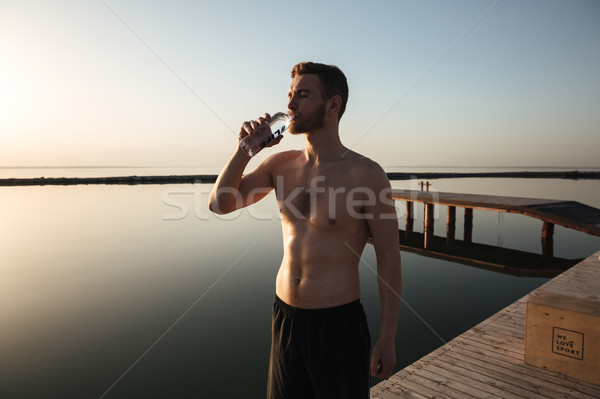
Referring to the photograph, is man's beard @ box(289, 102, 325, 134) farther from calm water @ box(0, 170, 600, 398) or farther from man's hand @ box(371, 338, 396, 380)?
calm water @ box(0, 170, 600, 398)

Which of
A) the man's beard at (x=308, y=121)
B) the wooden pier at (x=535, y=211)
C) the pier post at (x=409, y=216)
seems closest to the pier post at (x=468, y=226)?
the wooden pier at (x=535, y=211)

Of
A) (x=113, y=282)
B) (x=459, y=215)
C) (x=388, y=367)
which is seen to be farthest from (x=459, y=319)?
(x=459, y=215)

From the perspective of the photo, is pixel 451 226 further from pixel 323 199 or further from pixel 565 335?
pixel 323 199

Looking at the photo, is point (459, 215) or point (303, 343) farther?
point (459, 215)

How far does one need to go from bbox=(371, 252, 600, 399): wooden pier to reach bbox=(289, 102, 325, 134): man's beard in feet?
9.84

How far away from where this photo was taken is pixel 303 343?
6.09 feet

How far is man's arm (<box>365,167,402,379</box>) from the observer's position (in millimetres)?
1788

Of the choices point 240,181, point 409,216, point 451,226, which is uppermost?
point 240,181

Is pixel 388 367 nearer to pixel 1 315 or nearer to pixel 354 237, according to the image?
pixel 354 237

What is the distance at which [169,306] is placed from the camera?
9.14 metres

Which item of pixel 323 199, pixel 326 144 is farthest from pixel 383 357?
pixel 326 144

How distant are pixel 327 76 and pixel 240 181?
830 mm

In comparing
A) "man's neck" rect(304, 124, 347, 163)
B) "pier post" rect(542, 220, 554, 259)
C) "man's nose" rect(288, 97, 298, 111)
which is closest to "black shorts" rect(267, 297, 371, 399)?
"man's neck" rect(304, 124, 347, 163)

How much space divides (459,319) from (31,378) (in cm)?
953
